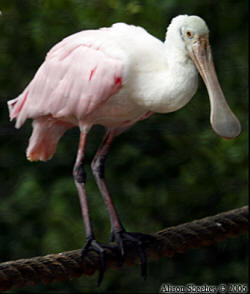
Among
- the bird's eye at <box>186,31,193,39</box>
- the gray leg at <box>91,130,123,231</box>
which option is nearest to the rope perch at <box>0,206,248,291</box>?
the gray leg at <box>91,130,123,231</box>

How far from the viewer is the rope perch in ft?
7.39

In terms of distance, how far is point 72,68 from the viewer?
2719 millimetres

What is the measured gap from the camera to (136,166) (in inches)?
165

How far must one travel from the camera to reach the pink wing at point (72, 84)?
263 centimetres

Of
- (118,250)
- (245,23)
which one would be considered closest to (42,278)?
(118,250)

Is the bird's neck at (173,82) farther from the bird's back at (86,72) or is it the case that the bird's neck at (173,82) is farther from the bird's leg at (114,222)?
the bird's leg at (114,222)

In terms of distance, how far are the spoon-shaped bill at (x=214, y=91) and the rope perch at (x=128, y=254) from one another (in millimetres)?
345

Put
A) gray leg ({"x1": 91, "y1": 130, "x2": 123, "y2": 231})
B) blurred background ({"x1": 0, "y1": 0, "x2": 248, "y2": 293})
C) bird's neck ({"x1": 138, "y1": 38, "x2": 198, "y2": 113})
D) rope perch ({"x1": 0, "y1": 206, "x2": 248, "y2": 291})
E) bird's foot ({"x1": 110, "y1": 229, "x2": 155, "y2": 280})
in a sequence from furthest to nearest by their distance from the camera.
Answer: blurred background ({"x1": 0, "y1": 0, "x2": 248, "y2": 293})
gray leg ({"x1": 91, "y1": 130, "x2": 123, "y2": 231})
bird's foot ({"x1": 110, "y1": 229, "x2": 155, "y2": 280})
bird's neck ({"x1": 138, "y1": 38, "x2": 198, "y2": 113})
rope perch ({"x1": 0, "y1": 206, "x2": 248, "y2": 291})

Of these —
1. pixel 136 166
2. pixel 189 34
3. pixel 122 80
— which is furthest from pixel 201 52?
pixel 136 166

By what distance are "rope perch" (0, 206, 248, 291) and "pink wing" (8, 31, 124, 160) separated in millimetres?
452

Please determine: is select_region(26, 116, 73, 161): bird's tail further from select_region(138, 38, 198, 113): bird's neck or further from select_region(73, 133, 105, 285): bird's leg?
select_region(138, 38, 198, 113): bird's neck

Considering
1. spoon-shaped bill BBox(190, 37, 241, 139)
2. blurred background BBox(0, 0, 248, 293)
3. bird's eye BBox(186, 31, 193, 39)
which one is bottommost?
blurred background BBox(0, 0, 248, 293)

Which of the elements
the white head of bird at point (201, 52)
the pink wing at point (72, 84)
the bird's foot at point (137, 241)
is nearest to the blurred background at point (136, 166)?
the bird's foot at point (137, 241)

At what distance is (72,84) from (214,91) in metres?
0.44
